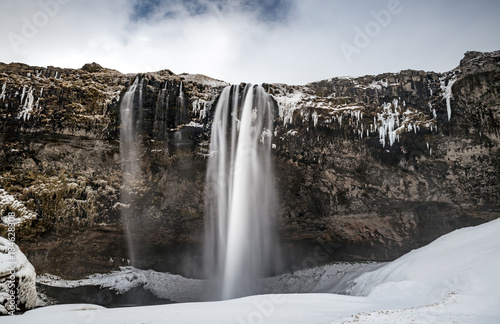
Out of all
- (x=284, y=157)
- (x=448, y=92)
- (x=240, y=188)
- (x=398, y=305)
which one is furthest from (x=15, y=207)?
(x=448, y=92)

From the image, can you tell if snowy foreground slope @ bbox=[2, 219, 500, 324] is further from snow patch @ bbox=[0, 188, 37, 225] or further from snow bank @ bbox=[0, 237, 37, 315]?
snow patch @ bbox=[0, 188, 37, 225]

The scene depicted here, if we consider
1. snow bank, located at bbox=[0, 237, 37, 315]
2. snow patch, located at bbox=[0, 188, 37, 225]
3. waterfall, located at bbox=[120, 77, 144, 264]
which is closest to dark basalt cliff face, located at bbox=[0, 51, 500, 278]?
snow patch, located at bbox=[0, 188, 37, 225]

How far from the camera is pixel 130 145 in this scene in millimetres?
25281

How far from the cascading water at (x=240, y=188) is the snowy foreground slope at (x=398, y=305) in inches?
496

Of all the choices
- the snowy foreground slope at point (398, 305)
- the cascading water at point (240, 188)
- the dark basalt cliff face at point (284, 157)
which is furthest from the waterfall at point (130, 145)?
the snowy foreground slope at point (398, 305)

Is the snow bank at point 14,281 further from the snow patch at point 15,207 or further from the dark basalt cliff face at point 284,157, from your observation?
the dark basalt cliff face at point 284,157

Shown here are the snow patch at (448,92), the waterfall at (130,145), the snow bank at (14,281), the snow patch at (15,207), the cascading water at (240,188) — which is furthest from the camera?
the cascading water at (240,188)

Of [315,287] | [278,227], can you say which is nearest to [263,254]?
[278,227]

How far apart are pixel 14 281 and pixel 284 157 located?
60.3 feet

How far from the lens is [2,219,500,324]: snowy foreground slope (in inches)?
350

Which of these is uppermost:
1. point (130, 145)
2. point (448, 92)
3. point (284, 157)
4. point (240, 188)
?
point (448, 92)

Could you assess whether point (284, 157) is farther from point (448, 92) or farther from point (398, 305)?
point (398, 305)

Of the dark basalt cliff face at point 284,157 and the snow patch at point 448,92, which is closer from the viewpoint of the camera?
the snow patch at point 448,92

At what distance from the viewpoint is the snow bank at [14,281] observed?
1376 centimetres
